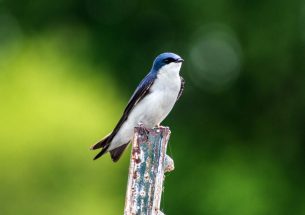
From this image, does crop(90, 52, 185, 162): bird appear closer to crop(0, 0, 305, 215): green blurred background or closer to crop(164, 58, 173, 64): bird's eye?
crop(164, 58, 173, 64): bird's eye

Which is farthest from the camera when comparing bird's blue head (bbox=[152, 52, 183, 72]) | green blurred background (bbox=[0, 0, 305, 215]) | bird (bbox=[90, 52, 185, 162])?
green blurred background (bbox=[0, 0, 305, 215])

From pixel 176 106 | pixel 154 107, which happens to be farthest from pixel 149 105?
pixel 176 106

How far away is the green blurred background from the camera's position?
35.4 feet

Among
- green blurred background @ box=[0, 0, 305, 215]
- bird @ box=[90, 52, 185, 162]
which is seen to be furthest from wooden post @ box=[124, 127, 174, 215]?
green blurred background @ box=[0, 0, 305, 215]

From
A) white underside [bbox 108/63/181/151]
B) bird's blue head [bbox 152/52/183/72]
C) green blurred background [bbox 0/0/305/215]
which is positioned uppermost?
green blurred background [bbox 0/0/305/215]

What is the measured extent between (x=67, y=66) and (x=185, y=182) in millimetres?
2059

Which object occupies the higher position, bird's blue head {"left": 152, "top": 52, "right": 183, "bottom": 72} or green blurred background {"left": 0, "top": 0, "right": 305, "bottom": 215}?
green blurred background {"left": 0, "top": 0, "right": 305, "bottom": 215}

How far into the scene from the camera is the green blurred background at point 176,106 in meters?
10.8

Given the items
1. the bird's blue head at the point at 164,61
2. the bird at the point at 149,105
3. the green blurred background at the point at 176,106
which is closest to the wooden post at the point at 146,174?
the bird at the point at 149,105

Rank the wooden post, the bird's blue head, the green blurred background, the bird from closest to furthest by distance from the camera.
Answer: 1. the wooden post
2. the bird
3. the bird's blue head
4. the green blurred background

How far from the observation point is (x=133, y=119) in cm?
542

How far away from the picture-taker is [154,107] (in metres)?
5.35

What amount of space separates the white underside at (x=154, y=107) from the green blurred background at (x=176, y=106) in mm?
5025

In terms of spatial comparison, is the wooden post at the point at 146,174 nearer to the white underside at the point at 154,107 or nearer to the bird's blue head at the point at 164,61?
the white underside at the point at 154,107
